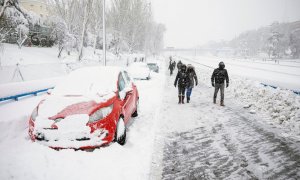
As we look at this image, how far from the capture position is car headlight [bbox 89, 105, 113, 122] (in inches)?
170

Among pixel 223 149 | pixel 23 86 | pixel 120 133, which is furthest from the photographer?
pixel 23 86

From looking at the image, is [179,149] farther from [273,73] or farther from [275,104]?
[273,73]

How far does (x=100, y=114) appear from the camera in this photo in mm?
4449

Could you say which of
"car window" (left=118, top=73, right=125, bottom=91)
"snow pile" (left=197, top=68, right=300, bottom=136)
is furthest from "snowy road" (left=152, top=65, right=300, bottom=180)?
"car window" (left=118, top=73, right=125, bottom=91)

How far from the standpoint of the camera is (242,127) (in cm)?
673

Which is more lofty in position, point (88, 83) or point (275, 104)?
point (88, 83)

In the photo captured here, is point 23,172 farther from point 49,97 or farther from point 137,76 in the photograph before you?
point 137,76

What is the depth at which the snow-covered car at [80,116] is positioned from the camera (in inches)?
165

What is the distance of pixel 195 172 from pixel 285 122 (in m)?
4.50

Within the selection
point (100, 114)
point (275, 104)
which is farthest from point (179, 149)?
point (275, 104)

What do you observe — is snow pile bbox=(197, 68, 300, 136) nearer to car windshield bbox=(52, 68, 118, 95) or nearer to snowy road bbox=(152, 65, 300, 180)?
snowy road bbox=(152, 65, 300, 180)

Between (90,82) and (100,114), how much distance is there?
4.43 ft

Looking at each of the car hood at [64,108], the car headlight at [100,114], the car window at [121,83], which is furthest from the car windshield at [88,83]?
the car headlight at [100,114]

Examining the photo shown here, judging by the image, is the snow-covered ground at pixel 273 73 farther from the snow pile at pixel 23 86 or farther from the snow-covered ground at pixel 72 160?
the snow pile at pixel 23 86
